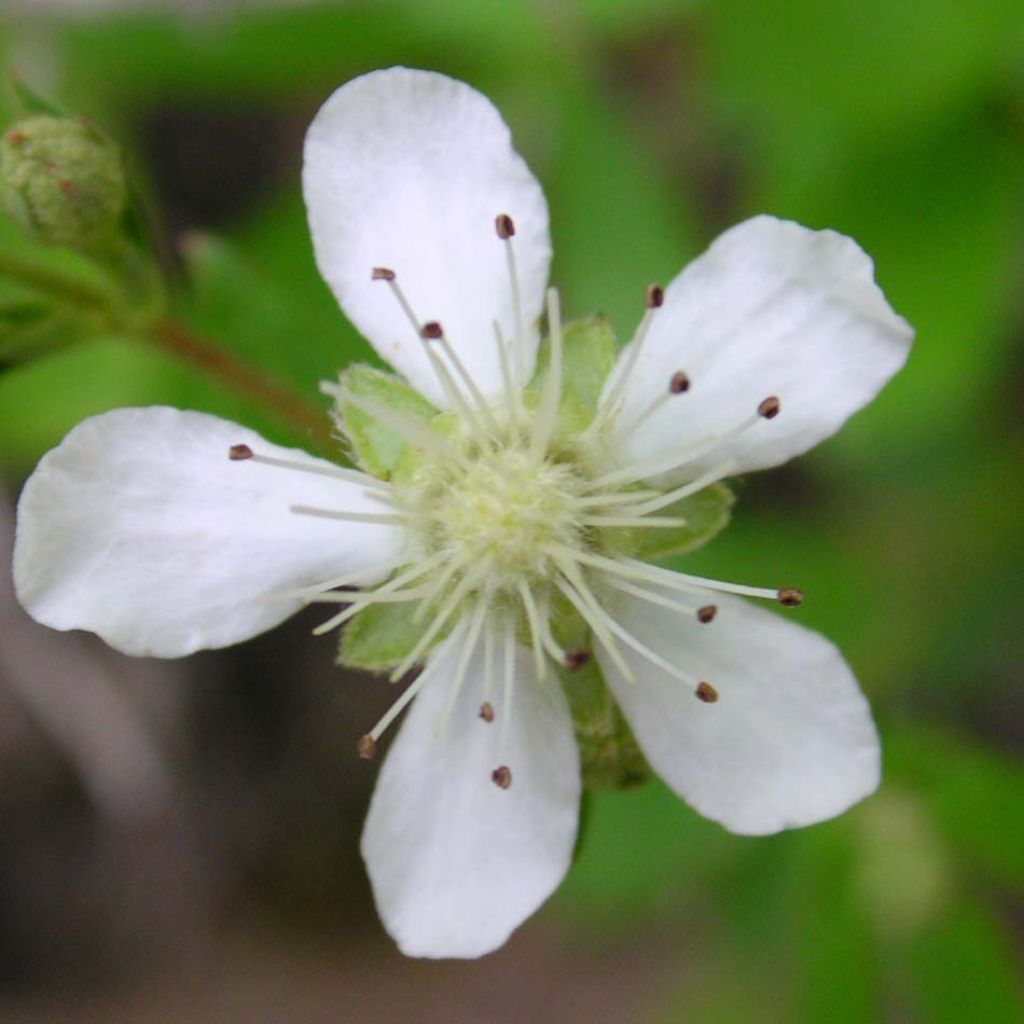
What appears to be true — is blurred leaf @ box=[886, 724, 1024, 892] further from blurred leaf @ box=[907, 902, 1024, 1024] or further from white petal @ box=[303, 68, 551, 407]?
white petal @ box=[303, 68, 551, 407]

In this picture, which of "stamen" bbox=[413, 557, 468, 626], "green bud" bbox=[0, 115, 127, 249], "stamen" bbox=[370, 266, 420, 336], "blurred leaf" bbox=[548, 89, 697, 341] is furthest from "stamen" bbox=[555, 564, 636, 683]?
"blurred leaf" bbox=[548, 89, 697, 341]

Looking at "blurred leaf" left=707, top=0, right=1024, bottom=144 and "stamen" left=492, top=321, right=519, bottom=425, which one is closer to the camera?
"stamen" left=492, top=321, right=519, bottom=425

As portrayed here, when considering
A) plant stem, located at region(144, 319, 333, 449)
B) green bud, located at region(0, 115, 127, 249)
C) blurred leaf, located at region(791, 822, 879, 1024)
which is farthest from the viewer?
blurred leaf, located at region(791, 822, 879, 1024)

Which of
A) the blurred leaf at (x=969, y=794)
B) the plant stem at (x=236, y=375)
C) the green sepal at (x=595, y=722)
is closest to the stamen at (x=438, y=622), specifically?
the green sepal at (x=595, y=722)

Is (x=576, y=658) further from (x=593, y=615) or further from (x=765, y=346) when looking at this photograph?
(x=765, y=346)

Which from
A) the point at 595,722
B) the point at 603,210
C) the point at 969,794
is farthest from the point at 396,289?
the point at 603,210

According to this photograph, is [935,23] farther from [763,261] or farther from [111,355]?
[111,355]
